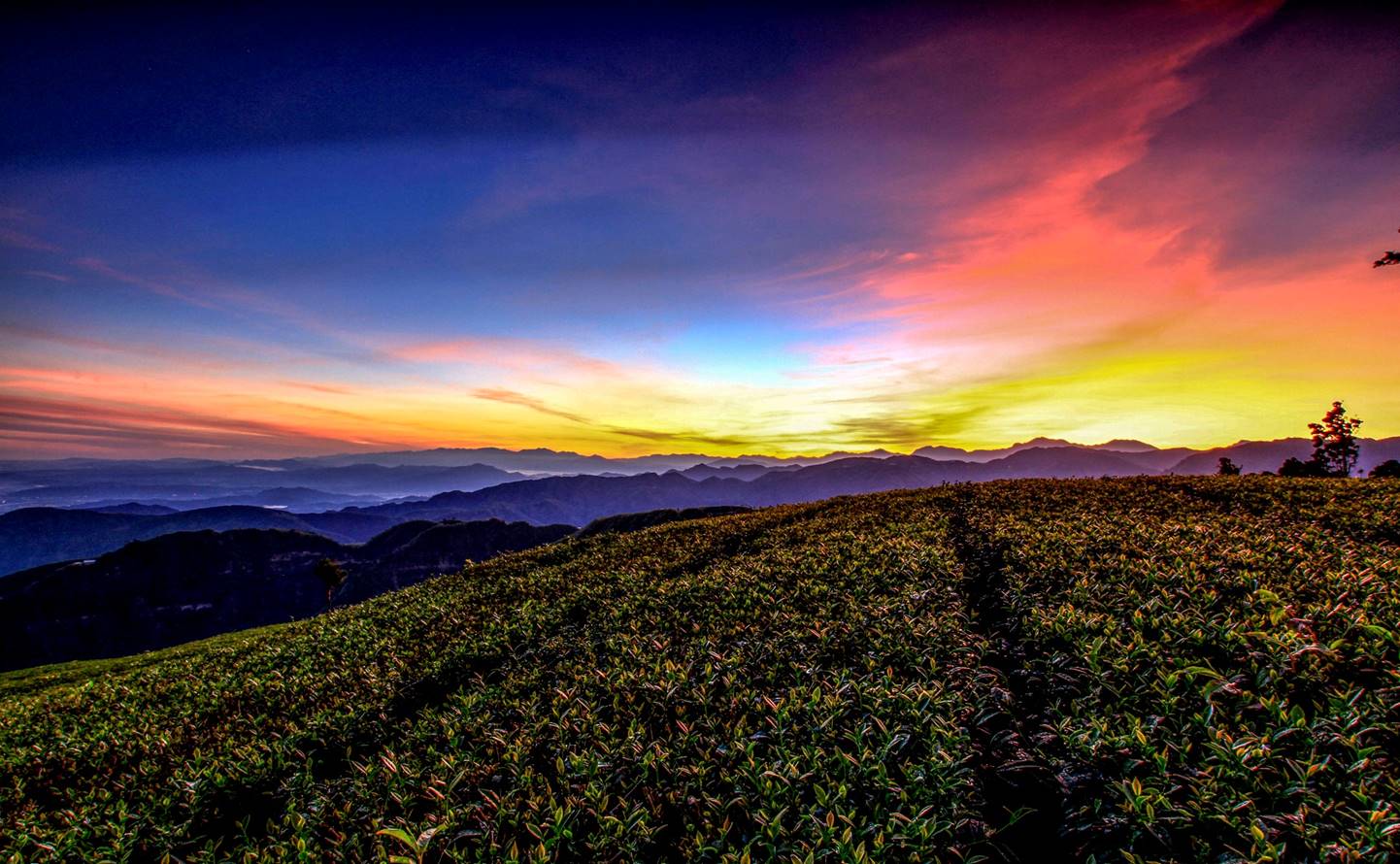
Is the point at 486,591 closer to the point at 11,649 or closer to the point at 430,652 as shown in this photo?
the point at 430,652

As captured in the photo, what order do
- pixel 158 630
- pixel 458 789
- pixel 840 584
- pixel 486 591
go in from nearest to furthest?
pixel 458 789 → pixel 840 584 → pixel 486 591 → pixel 158 630

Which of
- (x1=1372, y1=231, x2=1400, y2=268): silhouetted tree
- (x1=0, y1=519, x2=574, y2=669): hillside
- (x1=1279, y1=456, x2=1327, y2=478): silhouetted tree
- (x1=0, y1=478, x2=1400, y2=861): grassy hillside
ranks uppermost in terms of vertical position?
(x1=1372, y1=231, x2=1400, y2=268): silhouetted tree

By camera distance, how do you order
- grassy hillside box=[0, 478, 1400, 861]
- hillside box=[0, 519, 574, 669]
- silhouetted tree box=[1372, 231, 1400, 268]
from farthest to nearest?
1. hillside box=[0, 519, 574, 669]
2. silhouetted tree box=[1372, 231, 1400, 268]
3. grassy hillside box=[0, 478, 1400, 861]

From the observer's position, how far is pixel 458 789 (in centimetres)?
781

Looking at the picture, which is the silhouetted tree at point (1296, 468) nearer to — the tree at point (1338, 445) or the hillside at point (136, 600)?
the tree at point (1338, 445)

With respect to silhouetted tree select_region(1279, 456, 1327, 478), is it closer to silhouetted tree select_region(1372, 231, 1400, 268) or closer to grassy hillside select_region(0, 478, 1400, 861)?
silhouetted tree select_region(1372, 231, 1400, 268)

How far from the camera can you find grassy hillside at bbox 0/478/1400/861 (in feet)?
19.3

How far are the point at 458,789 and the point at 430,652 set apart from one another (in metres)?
8.10

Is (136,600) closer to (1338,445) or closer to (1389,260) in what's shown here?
(1389,260)

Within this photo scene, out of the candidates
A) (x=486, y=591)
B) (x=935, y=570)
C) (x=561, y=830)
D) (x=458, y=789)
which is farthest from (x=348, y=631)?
(x=935, y=570)

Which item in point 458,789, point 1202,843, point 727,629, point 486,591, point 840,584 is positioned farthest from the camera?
point 486,591

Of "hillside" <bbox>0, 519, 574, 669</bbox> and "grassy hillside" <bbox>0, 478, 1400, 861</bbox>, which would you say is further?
"hillside" <bbox>0, 519, 574, 669</bbox>

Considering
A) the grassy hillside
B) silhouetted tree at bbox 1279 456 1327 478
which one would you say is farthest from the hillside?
silhouetted tree at bbox 1279 456 1327 478

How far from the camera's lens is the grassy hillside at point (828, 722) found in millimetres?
5896
